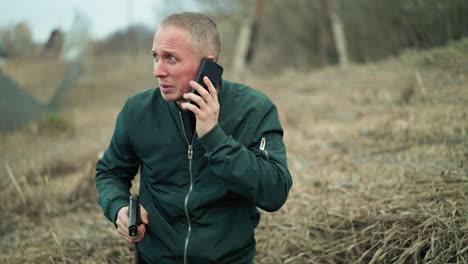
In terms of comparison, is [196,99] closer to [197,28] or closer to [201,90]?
[201,90]

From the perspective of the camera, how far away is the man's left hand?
184 cm

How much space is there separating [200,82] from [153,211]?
70cm

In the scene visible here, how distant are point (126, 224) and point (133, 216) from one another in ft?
0.27

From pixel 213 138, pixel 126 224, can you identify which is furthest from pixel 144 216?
pixel 213 138

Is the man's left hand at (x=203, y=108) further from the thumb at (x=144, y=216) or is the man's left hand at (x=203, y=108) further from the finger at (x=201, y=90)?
the thumb at (x=144, y=216)

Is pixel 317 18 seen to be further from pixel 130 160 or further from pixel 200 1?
pixel 130 160

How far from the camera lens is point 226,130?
216 cm

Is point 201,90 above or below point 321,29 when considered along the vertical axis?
above

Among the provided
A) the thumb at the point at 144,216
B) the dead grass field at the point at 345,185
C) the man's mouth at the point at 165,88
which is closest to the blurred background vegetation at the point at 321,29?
the dead grass field at the point at 345,185

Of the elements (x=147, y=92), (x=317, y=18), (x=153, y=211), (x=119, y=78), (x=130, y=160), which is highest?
(x=147, y=92)

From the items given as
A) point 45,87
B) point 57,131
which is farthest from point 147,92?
point 45,87

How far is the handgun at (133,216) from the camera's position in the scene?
1949 millimetres

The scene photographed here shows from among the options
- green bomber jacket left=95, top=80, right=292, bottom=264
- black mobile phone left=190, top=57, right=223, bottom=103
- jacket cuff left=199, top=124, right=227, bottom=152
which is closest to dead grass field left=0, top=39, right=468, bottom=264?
green bomber jacket left=95, top=80, right=292, bottom=264

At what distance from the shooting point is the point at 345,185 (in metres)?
3.79
